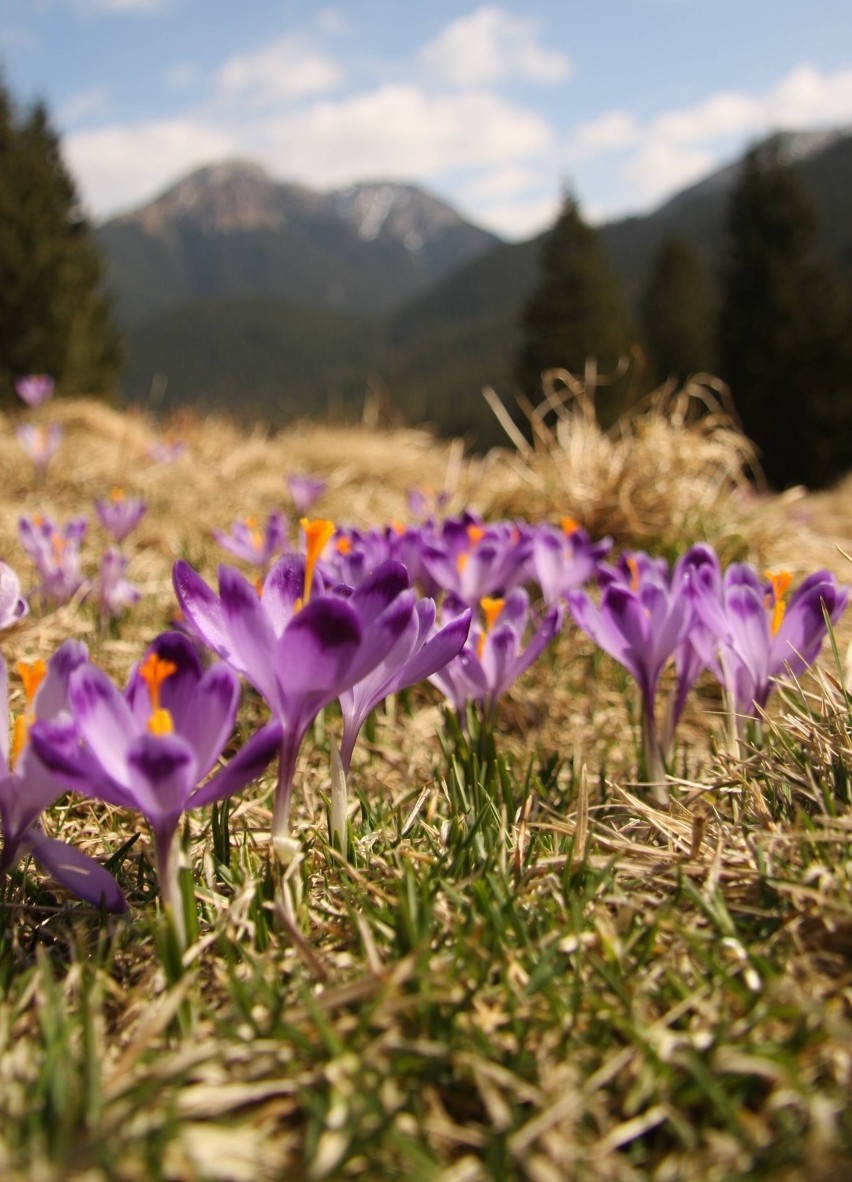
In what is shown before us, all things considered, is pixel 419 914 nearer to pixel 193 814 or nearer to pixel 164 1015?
pixel 164 1015

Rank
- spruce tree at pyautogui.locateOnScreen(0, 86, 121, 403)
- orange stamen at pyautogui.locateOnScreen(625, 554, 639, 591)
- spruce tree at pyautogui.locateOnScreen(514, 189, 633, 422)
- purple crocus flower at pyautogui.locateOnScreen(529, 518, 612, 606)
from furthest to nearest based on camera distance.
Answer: spruce tree at pyautogui.locateOnScreen(514, 189, 633, 422) → spruce tree at pyautogui.locateOnScreen(0, 86, 121, 403) → purple crocus flower at pyautogui.locateOnScreen(529, 518, 612, 606) → orange stamen at pyautogui.locateOnScreen(625, 554, 639, 591)

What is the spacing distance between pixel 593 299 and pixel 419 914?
117ft

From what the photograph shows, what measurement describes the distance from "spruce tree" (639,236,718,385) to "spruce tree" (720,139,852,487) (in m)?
7.60

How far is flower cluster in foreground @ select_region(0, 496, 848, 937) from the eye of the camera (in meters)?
0.93

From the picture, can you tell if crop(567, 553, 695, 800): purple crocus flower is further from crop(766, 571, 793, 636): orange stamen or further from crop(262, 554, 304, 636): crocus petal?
crop(262, 554, 304, 636): crocus petal

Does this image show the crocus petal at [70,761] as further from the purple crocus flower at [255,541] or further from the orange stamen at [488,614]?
the purple crocus flower at [255,541]

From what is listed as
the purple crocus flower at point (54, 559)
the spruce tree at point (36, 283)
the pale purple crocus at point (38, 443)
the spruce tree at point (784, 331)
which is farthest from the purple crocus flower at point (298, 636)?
the spruce tree at point (784, 331)

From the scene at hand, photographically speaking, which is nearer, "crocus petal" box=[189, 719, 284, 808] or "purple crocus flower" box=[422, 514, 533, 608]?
"crocus petal" box=[189, 719, 284, 808]

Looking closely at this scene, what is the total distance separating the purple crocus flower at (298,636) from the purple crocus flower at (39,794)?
16cm

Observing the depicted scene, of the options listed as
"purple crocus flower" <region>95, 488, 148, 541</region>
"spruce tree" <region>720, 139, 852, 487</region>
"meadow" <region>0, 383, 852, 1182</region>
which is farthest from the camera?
"spruce tree" <region>720, 139, 852, 487</region>

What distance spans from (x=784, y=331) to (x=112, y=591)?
28993 millimetres

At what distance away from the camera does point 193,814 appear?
4.77 ft

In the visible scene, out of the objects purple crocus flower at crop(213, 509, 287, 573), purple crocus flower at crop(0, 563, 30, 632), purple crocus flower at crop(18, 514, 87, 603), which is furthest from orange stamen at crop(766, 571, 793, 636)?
purple crocus flower at crop(18, 514, 87, 603)

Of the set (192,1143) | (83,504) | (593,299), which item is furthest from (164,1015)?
(593,299)
